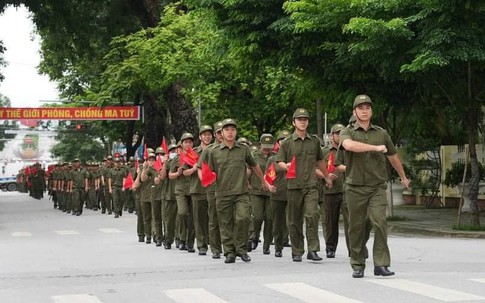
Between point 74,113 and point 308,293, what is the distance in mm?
43626

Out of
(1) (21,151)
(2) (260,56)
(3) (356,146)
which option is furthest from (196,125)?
(1) (21,151)

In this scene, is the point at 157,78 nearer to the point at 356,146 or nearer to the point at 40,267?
the point at 40,267

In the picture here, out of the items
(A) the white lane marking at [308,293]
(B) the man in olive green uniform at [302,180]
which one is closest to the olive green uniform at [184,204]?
(B) the man in olive green uniform at [302,180]

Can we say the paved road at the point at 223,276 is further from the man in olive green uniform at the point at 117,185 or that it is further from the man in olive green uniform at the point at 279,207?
the man in olive green uniform at the point at 117,185

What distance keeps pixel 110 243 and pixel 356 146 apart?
9625 millimetres

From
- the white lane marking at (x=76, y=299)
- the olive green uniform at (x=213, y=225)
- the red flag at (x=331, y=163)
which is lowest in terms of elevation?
the white lane marking at (x=76, y=299)

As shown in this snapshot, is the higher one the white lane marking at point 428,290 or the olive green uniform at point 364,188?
the olive green uniform at point 364,188

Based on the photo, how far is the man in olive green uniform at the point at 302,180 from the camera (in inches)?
551

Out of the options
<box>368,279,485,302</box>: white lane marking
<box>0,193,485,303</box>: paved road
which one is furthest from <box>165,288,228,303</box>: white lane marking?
<box>368,279,485,302</box>: white lane marking

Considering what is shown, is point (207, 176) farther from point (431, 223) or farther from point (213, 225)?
point (431, 223)

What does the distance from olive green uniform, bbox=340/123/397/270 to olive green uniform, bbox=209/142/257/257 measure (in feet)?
8.73

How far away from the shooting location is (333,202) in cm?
1538

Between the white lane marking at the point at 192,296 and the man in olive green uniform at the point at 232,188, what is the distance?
10.4 feet

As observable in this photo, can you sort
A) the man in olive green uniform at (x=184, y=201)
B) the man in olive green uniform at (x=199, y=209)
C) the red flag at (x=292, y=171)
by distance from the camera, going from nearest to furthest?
the red flag at (x=292, y=171), the man in olive green uniform at (x=199, y=209), the man in olive green uniform at (x=184, y=201)
